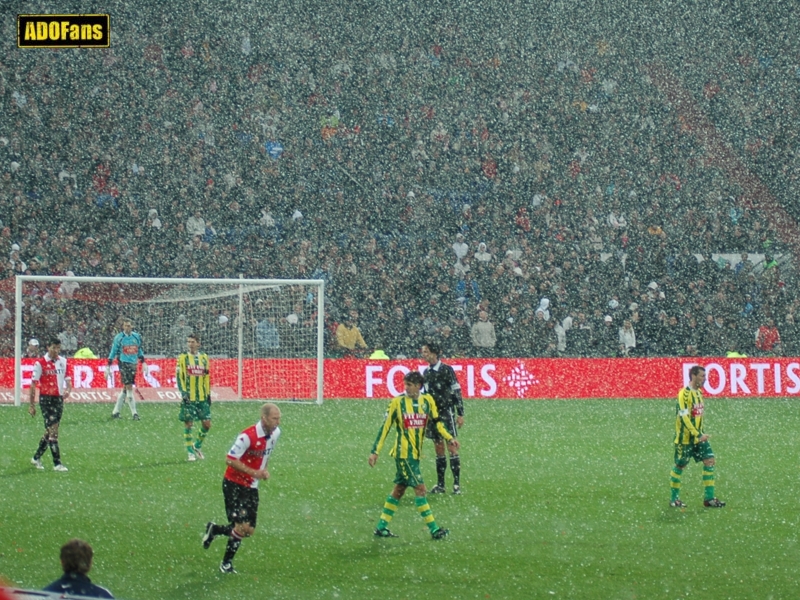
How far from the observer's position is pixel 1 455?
56.3 feet

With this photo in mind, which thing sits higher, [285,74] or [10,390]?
[285,74]

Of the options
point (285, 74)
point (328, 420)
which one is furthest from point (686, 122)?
point (328, 420)

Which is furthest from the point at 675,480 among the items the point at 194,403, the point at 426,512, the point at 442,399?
the point at 194,403

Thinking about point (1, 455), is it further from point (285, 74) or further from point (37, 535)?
point (285, 74)

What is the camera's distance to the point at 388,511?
11883 mm

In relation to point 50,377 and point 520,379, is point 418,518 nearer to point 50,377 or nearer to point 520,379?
point 50,377

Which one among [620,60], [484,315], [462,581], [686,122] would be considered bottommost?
[462,581]

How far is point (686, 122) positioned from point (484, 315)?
498 inches

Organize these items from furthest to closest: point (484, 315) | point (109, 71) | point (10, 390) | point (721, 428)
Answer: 1. point (109, 71)
2. point (484, 315)
3. point (10, 390)
4. point (721, 428)

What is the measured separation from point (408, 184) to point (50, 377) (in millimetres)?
17292

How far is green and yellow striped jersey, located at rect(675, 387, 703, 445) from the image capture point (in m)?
13.7

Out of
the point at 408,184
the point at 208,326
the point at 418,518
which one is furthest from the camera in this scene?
the point at 408,184

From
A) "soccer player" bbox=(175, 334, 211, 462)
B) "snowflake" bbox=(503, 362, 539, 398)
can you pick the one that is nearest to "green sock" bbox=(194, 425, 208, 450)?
"soccer player" bbox=(175, 334, 211, 462)

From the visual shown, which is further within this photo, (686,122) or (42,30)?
(686,122)
